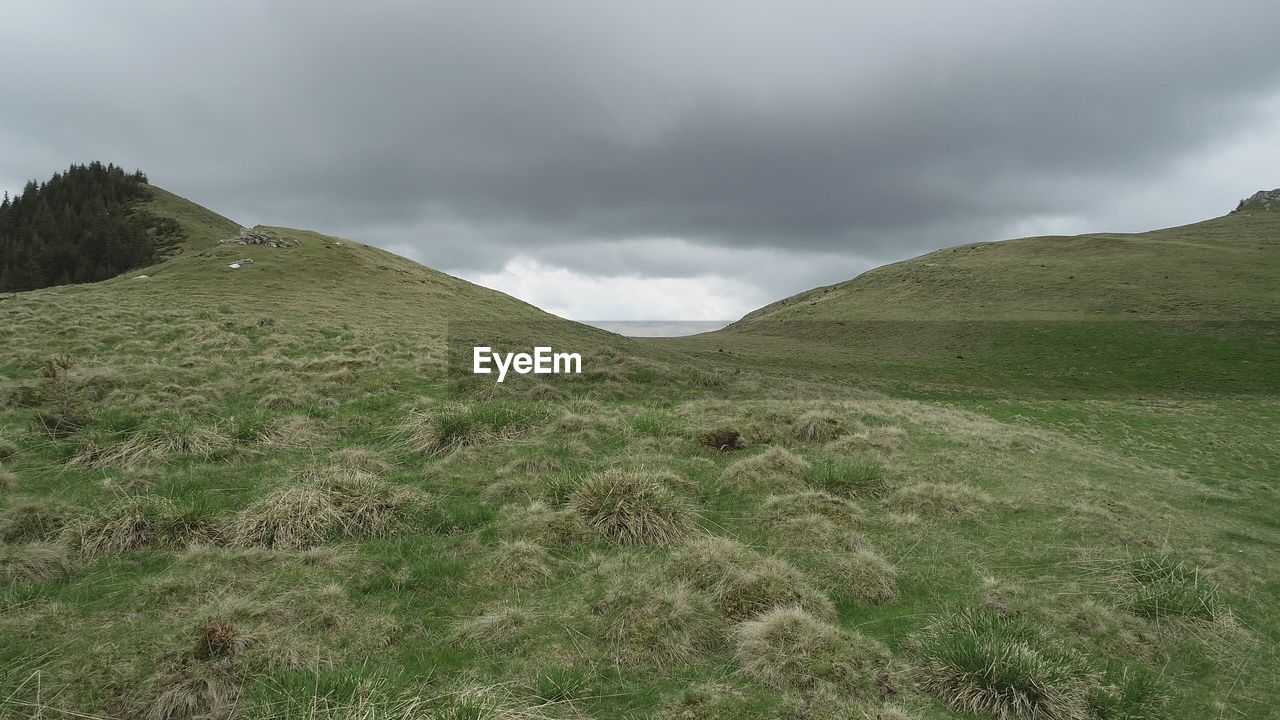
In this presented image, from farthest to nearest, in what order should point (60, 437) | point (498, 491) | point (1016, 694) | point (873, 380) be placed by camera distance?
1. point (873, 380)
2. point (60, 437)
3. point (498, 491)
4. point (1016, 694)

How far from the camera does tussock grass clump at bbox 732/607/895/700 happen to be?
4.78 m

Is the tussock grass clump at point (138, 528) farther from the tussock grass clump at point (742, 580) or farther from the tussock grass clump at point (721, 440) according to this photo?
the tussock grass clump at point (721, 440)

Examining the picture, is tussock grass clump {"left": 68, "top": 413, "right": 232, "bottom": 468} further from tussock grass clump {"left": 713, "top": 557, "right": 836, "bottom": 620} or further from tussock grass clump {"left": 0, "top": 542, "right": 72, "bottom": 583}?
tussock grass clump {"left": 713, "top": 557, "right": 836, "bottom": 620}

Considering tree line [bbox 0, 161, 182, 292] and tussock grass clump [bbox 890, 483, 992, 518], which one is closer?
tussock grass clump [bbox 890, 483, 992, 518]

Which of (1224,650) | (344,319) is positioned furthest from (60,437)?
(344,319)

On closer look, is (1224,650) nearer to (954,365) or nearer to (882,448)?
(882,448)

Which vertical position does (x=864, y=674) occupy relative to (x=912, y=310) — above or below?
below

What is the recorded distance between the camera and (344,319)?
107 ft

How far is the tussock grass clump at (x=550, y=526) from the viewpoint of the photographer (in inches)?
293

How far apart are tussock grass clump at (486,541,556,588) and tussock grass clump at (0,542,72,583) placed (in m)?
4.28

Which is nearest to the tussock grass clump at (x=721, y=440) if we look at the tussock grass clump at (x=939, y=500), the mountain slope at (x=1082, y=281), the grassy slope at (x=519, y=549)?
the grassy slope at (x=519, y=549)

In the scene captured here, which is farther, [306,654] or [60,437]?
[60,437]

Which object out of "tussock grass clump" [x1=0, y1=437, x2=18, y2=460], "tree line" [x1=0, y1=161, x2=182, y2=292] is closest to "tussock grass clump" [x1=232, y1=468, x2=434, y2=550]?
"tussock grass clump" [x1=0, y1=437, x2=18, y2=460]

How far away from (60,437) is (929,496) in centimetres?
1442
